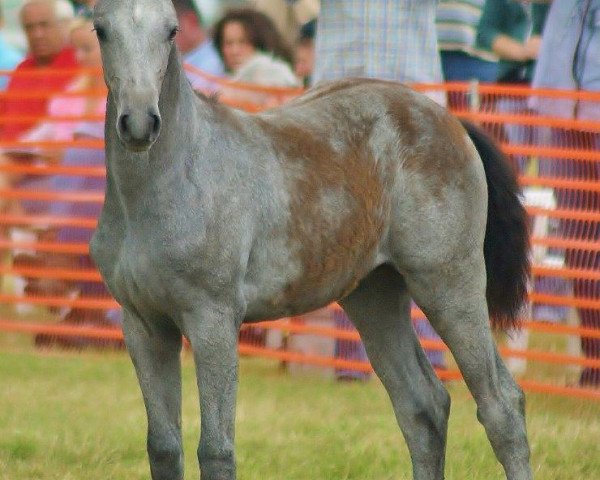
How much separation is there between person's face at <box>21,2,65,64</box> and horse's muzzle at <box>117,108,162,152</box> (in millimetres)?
7046

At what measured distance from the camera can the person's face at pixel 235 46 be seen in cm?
1130

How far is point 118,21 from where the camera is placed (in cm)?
502

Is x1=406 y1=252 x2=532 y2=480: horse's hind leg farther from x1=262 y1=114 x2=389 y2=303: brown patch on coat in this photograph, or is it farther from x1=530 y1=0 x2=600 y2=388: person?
x1=530 y1=0 x2=600 y2=388: person

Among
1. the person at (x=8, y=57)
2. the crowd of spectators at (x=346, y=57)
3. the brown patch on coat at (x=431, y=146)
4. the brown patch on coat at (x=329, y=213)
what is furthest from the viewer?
the person at (x=8, y=57)

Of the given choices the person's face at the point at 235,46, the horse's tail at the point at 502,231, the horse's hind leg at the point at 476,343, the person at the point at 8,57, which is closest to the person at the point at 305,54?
the person's face at the point at 235,46

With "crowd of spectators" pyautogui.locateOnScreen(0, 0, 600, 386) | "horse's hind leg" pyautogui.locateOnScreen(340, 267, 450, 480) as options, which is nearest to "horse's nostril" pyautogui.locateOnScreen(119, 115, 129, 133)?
"horse's hind leg" pyautogui.locateOnScreen(340, 267, 450, 480)

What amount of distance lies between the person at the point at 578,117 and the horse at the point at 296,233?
7.22 ft

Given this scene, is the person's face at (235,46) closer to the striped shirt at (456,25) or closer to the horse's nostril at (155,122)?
the striped shirt at (456,25)

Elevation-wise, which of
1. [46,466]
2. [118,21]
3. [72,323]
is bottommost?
[72,323]

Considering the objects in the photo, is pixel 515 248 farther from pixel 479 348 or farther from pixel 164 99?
pixel 164 99

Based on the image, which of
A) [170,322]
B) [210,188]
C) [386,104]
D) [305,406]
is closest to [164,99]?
[210,188]

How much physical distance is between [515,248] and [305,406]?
2.26 meters

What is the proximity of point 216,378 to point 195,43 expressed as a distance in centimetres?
736

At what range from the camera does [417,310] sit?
9000 millimetres
